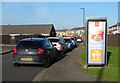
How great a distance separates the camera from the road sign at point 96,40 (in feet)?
27.2

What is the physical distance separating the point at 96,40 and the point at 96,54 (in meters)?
0.65

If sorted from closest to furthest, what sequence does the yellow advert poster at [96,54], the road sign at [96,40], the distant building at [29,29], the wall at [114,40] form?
the road sign at [96,40] < the yellow advert poster at [96,54] < the wall at [114,40] < the distant building at [29,29]

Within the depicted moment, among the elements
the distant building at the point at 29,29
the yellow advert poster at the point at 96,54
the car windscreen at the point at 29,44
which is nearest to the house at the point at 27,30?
the distant building at the point at 29,29

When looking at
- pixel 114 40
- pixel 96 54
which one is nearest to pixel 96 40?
pixel 96 54

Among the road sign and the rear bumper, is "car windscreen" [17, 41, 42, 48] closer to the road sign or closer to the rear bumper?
the rear bumper

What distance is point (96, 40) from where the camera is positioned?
8.48 metres

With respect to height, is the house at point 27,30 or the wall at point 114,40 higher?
the house at point 27,30

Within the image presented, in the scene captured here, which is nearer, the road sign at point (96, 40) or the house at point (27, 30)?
the road sign at point (96, 40)

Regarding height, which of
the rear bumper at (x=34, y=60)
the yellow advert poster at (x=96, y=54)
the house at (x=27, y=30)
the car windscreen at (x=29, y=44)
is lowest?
the rear bumper at (x=34, y=60)

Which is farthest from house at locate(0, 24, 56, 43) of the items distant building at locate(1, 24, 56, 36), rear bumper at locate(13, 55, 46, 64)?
rear bumper at locate(13, 55, 46, 64)

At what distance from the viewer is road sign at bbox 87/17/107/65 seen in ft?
27.2

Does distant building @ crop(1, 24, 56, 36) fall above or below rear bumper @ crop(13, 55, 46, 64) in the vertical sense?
above

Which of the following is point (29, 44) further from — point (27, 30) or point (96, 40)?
point (27, 30)

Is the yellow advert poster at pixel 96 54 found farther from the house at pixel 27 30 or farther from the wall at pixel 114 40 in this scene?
the house at pixel 27 30
